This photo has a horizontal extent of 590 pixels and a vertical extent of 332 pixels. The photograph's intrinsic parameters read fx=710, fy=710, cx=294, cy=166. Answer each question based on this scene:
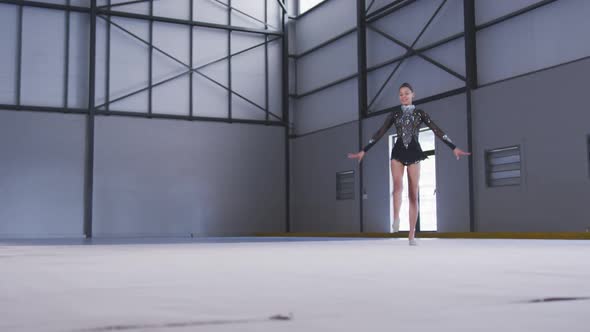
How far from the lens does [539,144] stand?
472 inches

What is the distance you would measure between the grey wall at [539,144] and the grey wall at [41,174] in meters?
9.62

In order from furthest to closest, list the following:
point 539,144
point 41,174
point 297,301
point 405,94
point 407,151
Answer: point 41,174 → point 539,144 → point 405,94 → point 407,151 → point 297,301

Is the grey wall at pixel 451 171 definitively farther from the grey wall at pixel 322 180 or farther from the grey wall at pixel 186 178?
the grey wall at pixel 186 178

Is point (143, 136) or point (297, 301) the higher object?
point (143, 136)

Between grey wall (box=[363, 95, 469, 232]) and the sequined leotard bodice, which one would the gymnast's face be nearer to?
the sequined leotard bodice

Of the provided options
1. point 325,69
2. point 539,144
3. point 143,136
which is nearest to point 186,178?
point 143,136

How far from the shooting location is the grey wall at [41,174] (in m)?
16.6

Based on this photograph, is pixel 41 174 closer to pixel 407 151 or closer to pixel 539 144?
pixel 539 144

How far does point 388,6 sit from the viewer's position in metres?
16.2

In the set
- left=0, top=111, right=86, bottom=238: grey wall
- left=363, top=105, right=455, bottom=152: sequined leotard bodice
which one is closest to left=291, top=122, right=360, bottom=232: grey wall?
left=0, top=111, right=86, bottom=238: grey wall

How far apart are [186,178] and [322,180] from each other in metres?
3.56

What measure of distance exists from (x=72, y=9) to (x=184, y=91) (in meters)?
3.40

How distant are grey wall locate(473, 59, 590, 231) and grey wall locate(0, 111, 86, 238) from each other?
9618 mm

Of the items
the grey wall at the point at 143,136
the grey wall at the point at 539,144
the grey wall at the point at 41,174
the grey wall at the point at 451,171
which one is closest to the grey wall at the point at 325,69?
the grey wall at the point at 143,136
